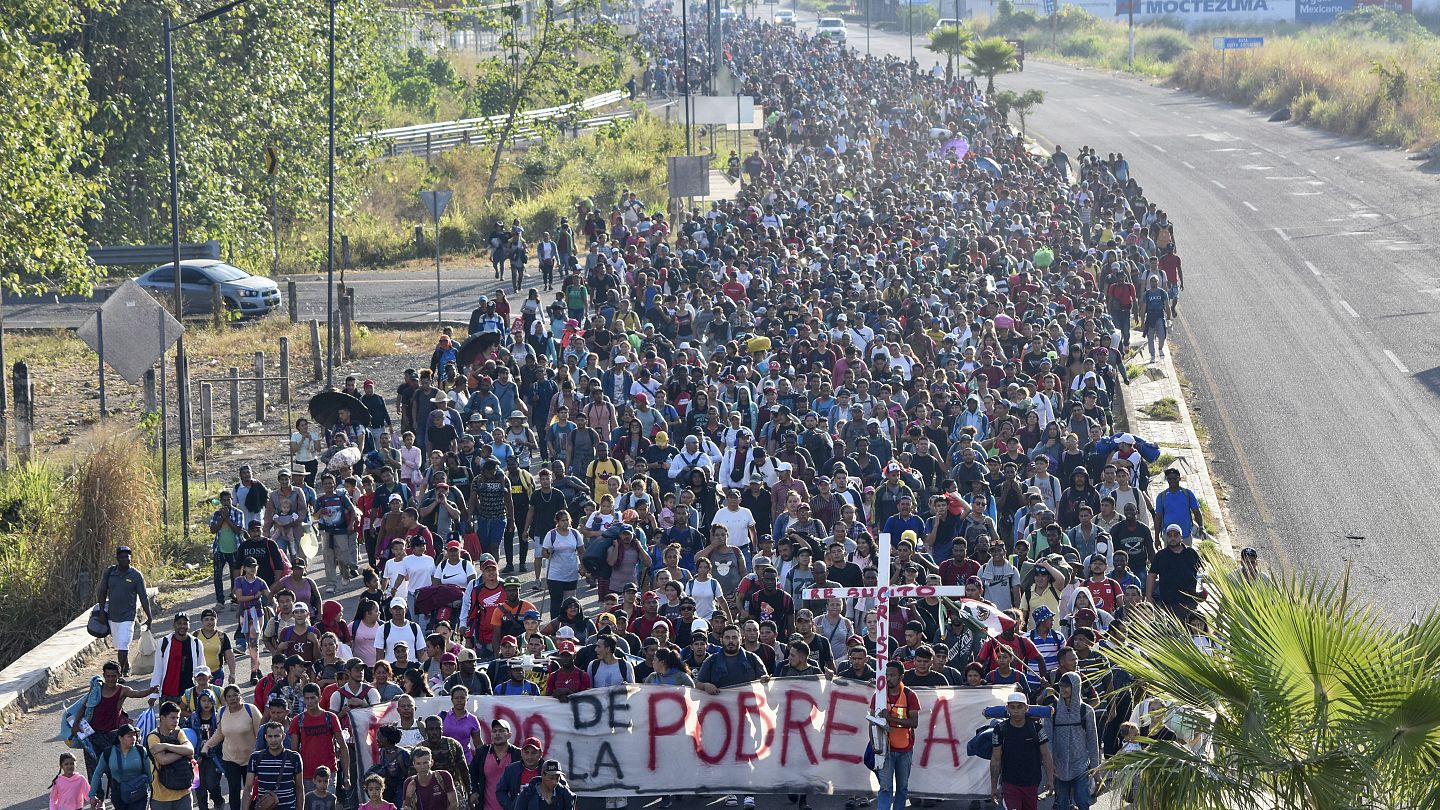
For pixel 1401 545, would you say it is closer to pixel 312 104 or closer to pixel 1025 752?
pixel 1025 752

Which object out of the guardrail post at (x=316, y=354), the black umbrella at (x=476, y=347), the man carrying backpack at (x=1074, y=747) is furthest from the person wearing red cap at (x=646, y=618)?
the guardrail post at (x=316, y=354)

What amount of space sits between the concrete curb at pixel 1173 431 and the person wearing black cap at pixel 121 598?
1094cm

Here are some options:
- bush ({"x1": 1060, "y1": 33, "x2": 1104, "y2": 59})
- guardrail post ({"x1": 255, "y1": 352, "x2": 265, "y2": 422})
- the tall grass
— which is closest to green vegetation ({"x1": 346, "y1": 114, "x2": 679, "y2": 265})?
guardrail post ({"x1": 255, "y1": 352, "x2": 265, "y2": 422})

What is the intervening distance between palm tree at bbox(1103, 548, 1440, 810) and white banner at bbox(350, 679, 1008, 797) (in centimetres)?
471

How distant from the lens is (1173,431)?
24.7 m

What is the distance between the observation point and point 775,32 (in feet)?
316

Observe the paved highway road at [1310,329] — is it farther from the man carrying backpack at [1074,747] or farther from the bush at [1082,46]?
the bush at [1082,46]

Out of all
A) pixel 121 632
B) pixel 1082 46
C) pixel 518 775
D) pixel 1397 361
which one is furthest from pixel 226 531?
pixel 1082 46

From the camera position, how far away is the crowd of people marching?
496 inches

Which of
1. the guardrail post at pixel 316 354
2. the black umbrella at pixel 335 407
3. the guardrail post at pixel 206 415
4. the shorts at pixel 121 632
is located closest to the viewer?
the shorts at pixel 121 632

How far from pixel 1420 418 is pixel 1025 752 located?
1532 centimetres

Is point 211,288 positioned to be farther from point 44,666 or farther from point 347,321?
point 44,666

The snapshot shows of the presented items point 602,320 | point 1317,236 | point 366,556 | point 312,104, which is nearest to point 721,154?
point 312,104

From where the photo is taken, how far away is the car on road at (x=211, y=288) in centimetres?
3638
